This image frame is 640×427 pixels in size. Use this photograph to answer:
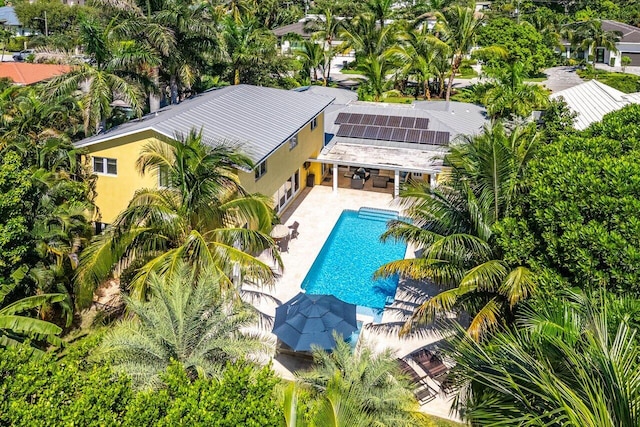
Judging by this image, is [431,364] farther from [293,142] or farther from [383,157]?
[383,157]

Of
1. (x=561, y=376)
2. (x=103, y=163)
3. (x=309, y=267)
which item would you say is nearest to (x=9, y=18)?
(x=103, y=163)

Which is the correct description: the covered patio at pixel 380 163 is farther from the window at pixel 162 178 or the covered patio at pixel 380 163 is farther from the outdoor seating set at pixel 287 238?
the window at pixel 162 178

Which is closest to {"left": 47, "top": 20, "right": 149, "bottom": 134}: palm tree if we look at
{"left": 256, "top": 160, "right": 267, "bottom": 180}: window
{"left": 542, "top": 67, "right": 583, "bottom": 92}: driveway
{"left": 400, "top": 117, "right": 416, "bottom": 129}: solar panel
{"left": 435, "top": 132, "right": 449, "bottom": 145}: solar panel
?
{"left": 256, "top": 160, "right": 267, "bottom": 180}: window

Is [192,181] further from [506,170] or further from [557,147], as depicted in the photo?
[557,147]

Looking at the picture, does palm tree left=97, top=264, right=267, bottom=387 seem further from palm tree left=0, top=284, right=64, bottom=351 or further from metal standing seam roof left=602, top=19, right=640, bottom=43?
metal standing seam roof left=602, top=19, right=640, bottom=43

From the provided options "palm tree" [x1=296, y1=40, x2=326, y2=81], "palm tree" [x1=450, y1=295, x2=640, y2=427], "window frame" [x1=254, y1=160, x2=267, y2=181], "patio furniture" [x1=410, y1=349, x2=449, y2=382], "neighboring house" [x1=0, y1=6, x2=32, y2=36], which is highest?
"neighboring house" [x1=0, y1=6, x2=32, y2=36]

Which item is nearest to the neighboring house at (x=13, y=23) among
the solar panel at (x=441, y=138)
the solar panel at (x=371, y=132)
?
the solar panel at (x=371, y=132)

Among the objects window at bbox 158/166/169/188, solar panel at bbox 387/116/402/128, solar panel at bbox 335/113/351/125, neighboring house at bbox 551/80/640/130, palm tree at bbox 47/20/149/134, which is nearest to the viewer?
window at bbox 158/166/169/188
